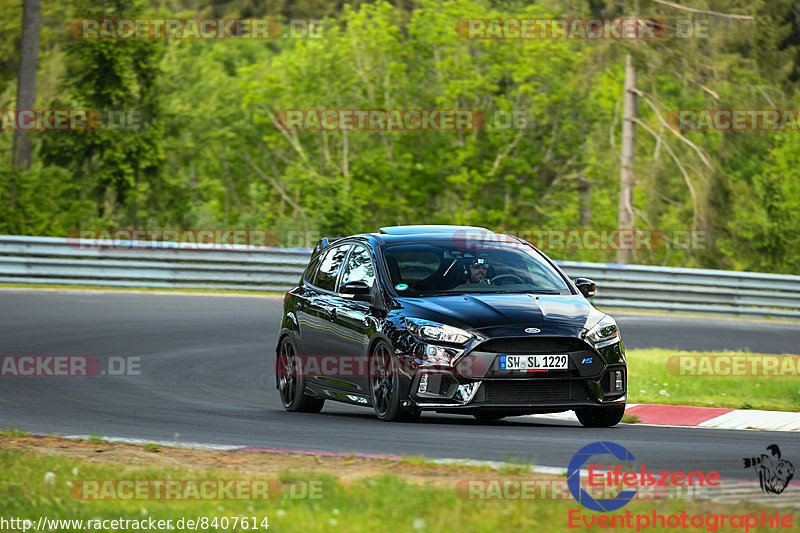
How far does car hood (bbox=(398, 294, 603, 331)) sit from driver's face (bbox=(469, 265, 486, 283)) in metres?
0.39

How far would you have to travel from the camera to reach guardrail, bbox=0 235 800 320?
2441cm

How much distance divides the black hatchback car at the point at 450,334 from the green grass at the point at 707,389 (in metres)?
2.43

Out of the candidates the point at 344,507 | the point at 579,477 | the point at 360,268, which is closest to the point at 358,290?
the point at 360,268

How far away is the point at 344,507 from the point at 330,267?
237 inches

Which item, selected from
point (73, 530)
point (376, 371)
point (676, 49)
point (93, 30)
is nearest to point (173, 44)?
point (93, 30)

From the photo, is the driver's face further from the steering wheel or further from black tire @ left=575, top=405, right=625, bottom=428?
black tire @ left=575, top=405, right=625, bottom=428

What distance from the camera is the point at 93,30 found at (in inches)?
1342

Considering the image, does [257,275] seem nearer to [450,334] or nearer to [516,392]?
[450,334]

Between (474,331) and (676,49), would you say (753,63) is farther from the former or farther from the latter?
(474,331)

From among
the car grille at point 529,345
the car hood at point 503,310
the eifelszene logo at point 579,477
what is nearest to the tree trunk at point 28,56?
the car hood at point 503,310

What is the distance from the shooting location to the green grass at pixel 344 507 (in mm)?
5938

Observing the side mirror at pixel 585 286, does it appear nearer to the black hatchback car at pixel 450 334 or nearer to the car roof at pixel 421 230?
the black hatchback car at pixel 450 334

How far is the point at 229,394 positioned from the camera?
13352 mm

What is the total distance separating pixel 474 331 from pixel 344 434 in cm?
129
